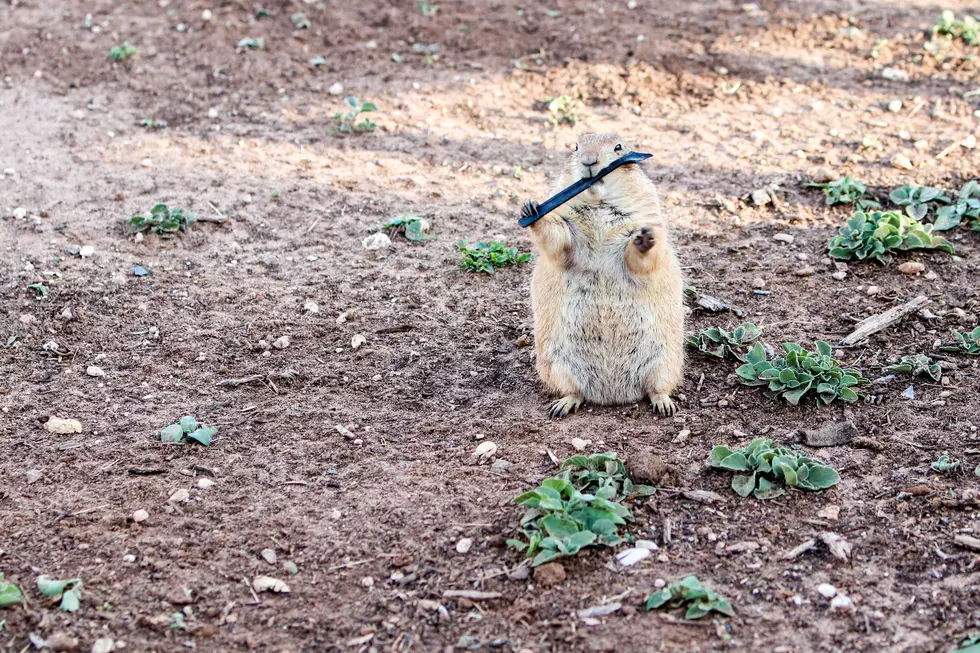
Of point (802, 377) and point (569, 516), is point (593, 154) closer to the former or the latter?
point (802, 377)

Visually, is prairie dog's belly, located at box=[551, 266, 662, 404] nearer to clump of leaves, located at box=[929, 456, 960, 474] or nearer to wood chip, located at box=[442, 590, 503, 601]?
clump of leaves, located at box=[929, 456, 960, 474]

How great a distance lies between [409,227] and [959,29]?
6027 mm

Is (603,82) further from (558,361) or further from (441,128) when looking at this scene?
(558,361)

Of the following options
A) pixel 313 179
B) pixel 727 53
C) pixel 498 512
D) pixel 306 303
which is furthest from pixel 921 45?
pixel 498 512

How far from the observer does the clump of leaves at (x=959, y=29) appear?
943cm

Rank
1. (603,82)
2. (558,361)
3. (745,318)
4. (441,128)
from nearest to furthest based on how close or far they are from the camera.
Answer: (558,361) < (745,318) < (441,128) < (603,82)

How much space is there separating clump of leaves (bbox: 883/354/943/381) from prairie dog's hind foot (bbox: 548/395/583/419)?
63.9 inches

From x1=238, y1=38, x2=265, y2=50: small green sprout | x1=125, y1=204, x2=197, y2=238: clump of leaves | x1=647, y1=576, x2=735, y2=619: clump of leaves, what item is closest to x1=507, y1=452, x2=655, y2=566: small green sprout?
x1=647, y1=576, x2=735, y2=619: clump of leaves

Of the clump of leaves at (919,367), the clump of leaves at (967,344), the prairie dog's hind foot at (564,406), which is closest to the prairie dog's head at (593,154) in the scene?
the prairie dog's hind foot at (564,406)

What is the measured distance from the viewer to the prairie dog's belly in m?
5.20

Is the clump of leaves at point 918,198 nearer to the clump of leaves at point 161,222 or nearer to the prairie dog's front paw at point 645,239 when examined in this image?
the prairie dog's front paw at point 645,239

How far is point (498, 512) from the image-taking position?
165 inches

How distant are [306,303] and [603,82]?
4094 millimetres

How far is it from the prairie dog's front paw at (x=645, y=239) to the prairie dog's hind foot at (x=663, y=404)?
0.80 metres
